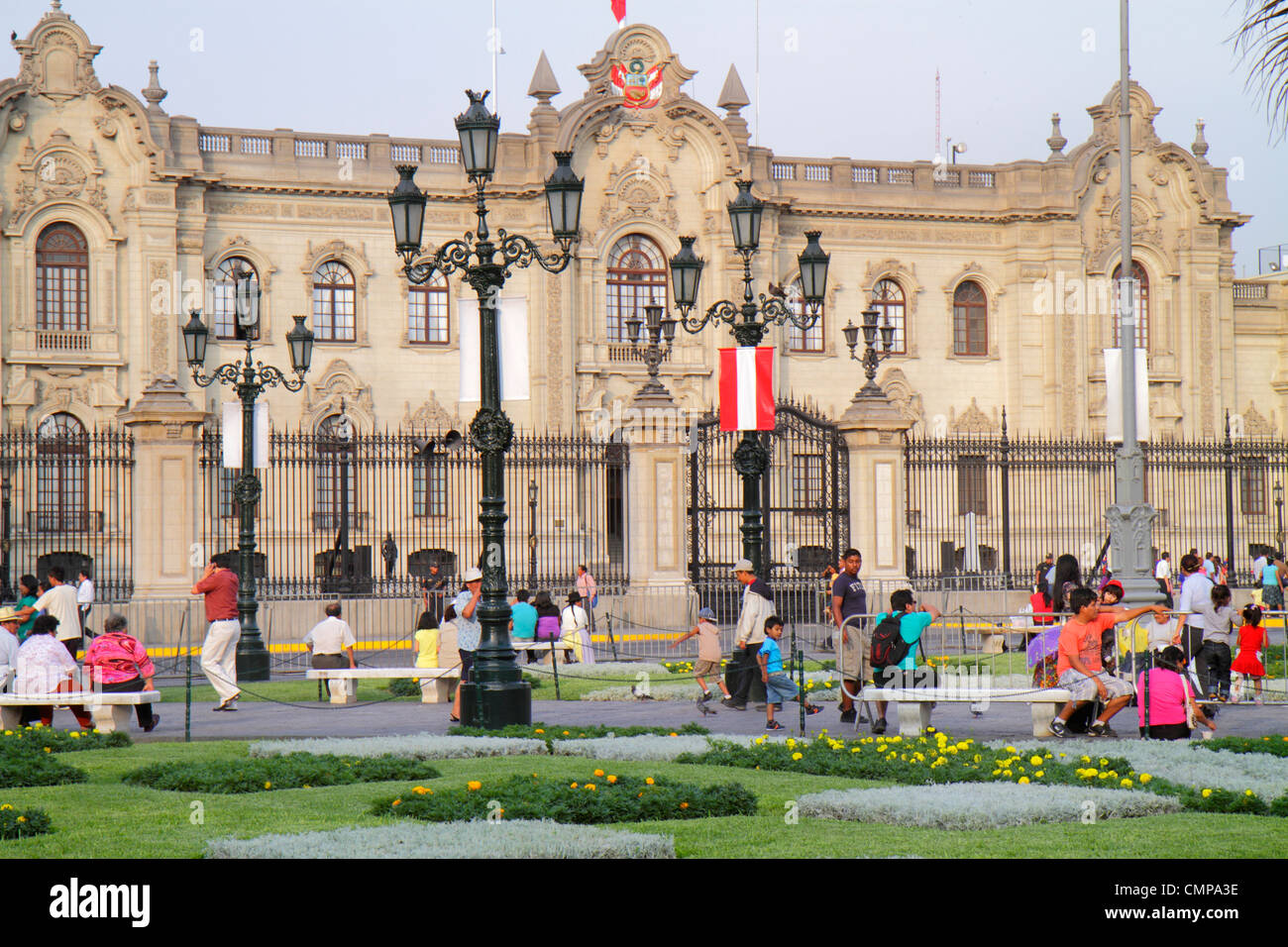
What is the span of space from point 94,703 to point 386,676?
3.61 m

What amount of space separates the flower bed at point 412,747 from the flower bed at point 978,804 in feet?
11.6

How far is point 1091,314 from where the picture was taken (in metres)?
43.8

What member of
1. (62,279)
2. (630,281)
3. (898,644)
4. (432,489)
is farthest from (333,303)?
(898,644)

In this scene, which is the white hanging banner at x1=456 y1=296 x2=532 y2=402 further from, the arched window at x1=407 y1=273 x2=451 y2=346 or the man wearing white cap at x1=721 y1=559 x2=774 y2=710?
the arched window at x1=407 y1=273 x2=451 y2=346

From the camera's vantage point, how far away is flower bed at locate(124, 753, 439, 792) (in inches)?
419

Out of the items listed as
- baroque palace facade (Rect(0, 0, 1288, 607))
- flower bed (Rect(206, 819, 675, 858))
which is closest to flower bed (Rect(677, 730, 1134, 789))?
flower bed (Rect(206, 819, 675, 858))

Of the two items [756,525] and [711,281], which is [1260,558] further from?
[756,525]

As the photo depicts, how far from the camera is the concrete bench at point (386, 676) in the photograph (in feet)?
57.4

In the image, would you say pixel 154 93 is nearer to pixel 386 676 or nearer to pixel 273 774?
pixel 386 676

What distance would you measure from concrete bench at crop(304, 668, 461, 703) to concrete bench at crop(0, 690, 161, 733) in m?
2.79

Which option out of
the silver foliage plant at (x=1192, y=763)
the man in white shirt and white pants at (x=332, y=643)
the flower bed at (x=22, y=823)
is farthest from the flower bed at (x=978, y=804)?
the man in white shirt and white pants at (x=332, y=643)

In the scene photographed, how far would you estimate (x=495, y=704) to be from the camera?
1387 cm

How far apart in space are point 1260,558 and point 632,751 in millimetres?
25286

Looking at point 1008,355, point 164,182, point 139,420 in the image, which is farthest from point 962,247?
point 139,420
